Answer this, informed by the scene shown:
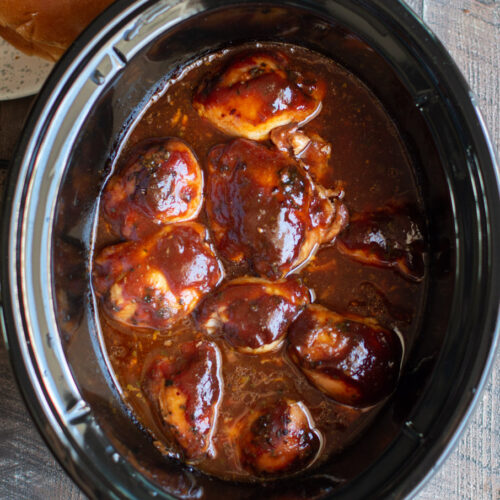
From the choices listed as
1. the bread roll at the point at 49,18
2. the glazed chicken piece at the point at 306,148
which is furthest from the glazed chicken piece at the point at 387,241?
the bread roll at the point at 49,18

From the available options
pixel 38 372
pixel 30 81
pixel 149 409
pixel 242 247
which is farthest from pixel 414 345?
pixel 30 81

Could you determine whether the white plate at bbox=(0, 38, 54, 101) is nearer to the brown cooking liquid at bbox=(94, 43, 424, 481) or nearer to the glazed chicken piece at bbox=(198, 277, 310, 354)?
the brown cooking liquid at bbox=(94, 43, 424, 481)

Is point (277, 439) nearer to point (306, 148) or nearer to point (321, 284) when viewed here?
point (321, 284)

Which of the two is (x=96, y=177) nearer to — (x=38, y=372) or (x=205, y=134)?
(x=205, y=134)

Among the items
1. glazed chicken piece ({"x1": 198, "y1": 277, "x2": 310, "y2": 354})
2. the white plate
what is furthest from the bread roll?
glazed chicken piece ({"x1": 198, "y1": 277, "x2": 310, "y2": 354})

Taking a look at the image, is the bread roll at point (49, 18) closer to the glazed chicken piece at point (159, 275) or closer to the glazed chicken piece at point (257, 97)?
the glazed chicken piece at point (257, 97)
